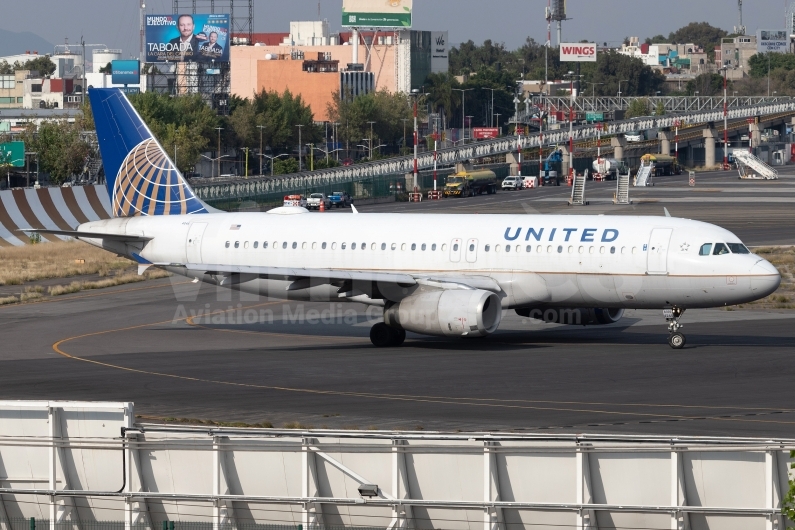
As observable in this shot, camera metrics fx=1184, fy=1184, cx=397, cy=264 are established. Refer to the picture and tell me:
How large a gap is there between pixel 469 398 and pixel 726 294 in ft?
35.5

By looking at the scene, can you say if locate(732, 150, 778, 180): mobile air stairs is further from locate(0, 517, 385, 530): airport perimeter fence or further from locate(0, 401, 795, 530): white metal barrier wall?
locate(0, 517, 385, 530): airport perimeter fence

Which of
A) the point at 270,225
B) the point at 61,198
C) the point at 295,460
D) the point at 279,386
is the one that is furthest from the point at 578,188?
the point at 295,460

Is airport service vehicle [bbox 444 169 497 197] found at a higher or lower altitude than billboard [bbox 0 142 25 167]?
lower

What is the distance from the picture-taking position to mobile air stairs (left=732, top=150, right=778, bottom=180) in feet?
512

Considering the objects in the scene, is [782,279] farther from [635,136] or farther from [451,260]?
[635,136]

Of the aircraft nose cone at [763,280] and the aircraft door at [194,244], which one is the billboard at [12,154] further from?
the aircraft nose cone at [763,280]

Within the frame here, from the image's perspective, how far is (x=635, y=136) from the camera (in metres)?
192

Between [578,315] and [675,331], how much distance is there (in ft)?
13.4

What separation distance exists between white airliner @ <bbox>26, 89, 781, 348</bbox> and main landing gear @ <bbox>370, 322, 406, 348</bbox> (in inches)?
1.8

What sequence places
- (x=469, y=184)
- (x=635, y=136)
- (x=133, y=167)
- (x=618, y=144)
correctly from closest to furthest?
(x=133, y=167)
(x=469, y=184)
(x=635, y=136)
(x=618, y=144)

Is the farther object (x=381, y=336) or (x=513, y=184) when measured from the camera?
(x=513, y=184)

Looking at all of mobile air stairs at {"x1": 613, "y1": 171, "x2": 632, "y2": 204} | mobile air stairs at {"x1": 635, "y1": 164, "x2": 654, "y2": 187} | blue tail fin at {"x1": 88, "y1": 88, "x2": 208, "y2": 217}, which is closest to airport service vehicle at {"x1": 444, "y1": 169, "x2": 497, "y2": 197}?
mobile air stairs at {"x1": 635, "y1": 164, "x2": 654, "y2": 187}

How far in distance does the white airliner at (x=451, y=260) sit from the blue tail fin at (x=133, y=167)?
87 mm

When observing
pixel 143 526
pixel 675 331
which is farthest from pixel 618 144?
pixel 143 526
